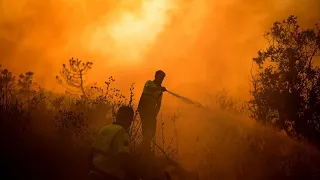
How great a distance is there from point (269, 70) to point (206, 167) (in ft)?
18.6

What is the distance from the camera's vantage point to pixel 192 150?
58.5 ft

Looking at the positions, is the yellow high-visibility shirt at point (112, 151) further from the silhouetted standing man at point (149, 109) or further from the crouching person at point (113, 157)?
the silhouetted standing man at point (149, 109)

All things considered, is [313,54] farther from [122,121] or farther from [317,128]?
[122,121]

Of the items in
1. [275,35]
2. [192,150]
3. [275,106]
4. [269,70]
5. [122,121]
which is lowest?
[122,121]

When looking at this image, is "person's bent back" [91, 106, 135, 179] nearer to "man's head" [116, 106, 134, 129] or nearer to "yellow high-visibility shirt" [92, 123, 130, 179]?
"yellow high-visibility shirt" [92, 123, 130, 179]

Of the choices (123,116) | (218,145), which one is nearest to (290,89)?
(218,145)

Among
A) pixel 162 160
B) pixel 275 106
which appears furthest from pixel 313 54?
pixel 162 160

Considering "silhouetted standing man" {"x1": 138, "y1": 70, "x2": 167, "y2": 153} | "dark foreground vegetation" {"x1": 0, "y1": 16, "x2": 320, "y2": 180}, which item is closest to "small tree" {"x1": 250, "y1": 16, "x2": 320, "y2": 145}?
"dark foreground vegetation" {"x1": 0, "y1": 16, "x2": 320, "y2": 180}

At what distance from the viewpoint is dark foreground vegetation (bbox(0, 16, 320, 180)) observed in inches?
372

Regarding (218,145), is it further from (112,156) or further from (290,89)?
(112,156)

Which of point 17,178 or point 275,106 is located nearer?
point 17,178

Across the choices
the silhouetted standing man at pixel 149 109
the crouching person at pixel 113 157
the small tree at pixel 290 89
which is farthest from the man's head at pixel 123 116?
the small tree at pixel 290 89

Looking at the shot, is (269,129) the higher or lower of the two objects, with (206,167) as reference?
higher

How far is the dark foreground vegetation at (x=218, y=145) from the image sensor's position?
31.0 feet
